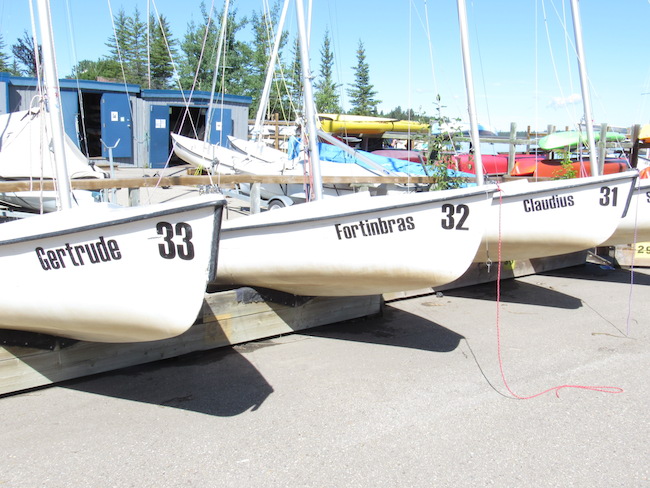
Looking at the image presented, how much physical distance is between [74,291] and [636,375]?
13.9 ft

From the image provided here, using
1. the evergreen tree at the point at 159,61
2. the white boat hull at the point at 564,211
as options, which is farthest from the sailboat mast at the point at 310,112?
the evergreen tree at the point at 159,61

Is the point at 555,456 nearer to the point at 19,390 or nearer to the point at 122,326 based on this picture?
the point at 122,326

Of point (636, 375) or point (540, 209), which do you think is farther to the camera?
point (540, 209)

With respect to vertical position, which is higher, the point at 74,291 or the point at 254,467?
A: the point at 74,291

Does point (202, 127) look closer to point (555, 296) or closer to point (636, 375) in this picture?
point (555, 296)

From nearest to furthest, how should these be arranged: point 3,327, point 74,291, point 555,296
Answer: point 74,291
point 3,327
point 555,296

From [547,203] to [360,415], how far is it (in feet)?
11.7

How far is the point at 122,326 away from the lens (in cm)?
382

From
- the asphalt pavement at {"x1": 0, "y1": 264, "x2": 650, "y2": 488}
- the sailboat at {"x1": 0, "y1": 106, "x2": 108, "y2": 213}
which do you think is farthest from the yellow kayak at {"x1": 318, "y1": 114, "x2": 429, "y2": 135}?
the asphalt pavement at {"x1": 0, "y1": 264, "x2": 650, "y2": 488}

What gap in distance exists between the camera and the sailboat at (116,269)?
359 cm

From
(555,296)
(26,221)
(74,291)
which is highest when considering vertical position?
(26,221)

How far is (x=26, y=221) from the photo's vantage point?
4.14 meters

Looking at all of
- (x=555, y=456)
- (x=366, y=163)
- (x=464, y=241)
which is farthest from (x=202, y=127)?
(x=555, y=456)

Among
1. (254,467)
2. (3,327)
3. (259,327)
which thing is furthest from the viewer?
(259,327)
